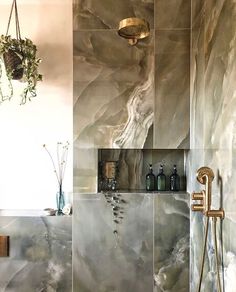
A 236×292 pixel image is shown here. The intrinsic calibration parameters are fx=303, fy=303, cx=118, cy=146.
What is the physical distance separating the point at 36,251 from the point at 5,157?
743 millimetres

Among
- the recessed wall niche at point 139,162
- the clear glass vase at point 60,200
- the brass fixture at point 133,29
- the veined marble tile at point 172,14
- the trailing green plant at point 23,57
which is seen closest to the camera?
the brass fixture at point 133,29

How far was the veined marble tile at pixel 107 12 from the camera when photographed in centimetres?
217

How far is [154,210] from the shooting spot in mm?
2168

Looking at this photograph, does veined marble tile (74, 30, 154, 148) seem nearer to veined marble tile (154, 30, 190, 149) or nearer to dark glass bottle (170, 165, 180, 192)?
veined marble tile (154, 30, 190, 149)

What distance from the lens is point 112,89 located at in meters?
2.18

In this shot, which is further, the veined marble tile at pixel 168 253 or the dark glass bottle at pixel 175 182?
the dark glass bottle at pixel 175 182

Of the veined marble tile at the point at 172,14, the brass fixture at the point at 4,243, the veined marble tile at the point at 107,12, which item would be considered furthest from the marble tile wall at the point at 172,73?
the brass fixture at the point at 4,243

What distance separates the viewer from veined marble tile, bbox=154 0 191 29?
215 cm

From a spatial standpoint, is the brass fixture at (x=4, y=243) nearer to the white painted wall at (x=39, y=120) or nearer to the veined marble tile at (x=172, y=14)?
the white painted wall at (x=39, y=120)

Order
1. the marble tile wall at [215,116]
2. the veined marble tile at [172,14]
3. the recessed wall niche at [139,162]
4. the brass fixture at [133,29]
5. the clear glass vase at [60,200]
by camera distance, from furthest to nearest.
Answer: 1. the recessed wall niche at [139,162]
2. the clear glass vase at [60,200]
3. the veined marble tile at [172,14]
4. the brass fixture at [133,29]
5. the marble tile wall at [215,116]

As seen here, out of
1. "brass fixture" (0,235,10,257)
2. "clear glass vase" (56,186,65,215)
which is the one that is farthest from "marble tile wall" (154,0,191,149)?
"brass fixture" (0,235,10,257)

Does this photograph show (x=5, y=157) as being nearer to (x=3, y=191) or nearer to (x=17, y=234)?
(x=3, y=191)

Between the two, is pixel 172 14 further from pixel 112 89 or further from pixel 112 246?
pixel 112 246

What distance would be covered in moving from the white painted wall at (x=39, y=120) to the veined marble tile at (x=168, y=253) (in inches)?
28.0
